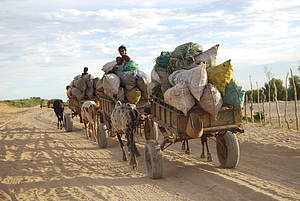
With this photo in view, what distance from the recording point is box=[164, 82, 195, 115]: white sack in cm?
696

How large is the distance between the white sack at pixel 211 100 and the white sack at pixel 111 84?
4.48m

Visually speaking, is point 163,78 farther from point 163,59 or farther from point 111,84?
point 111,84

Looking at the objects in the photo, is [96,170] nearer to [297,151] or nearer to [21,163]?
[21,163]

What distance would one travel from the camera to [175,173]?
8.22 m

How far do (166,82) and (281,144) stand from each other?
4.90 metres

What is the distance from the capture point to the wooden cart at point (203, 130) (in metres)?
7.30

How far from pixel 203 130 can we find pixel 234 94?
967 mm

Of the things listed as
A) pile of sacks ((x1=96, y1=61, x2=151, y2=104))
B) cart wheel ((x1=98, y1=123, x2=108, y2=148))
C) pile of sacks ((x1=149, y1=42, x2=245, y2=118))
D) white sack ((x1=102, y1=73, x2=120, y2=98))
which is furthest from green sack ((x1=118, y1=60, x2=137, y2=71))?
pile of sacks ((x1=149, y1=42, x2=245, y2=118))

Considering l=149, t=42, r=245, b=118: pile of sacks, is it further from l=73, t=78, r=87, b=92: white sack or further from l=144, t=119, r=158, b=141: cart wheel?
l=73, t=78, r=87, b=92: white sack

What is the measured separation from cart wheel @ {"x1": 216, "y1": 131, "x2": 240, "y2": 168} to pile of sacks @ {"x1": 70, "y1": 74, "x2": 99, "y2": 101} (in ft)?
33.5

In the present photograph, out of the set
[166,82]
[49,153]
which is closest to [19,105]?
[49,153]

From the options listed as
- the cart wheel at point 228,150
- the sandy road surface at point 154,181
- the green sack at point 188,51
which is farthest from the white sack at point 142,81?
the cart wheel at point 228,150

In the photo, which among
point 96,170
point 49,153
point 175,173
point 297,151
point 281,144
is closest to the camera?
point 175,173

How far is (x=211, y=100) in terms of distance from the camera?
6.91 m
